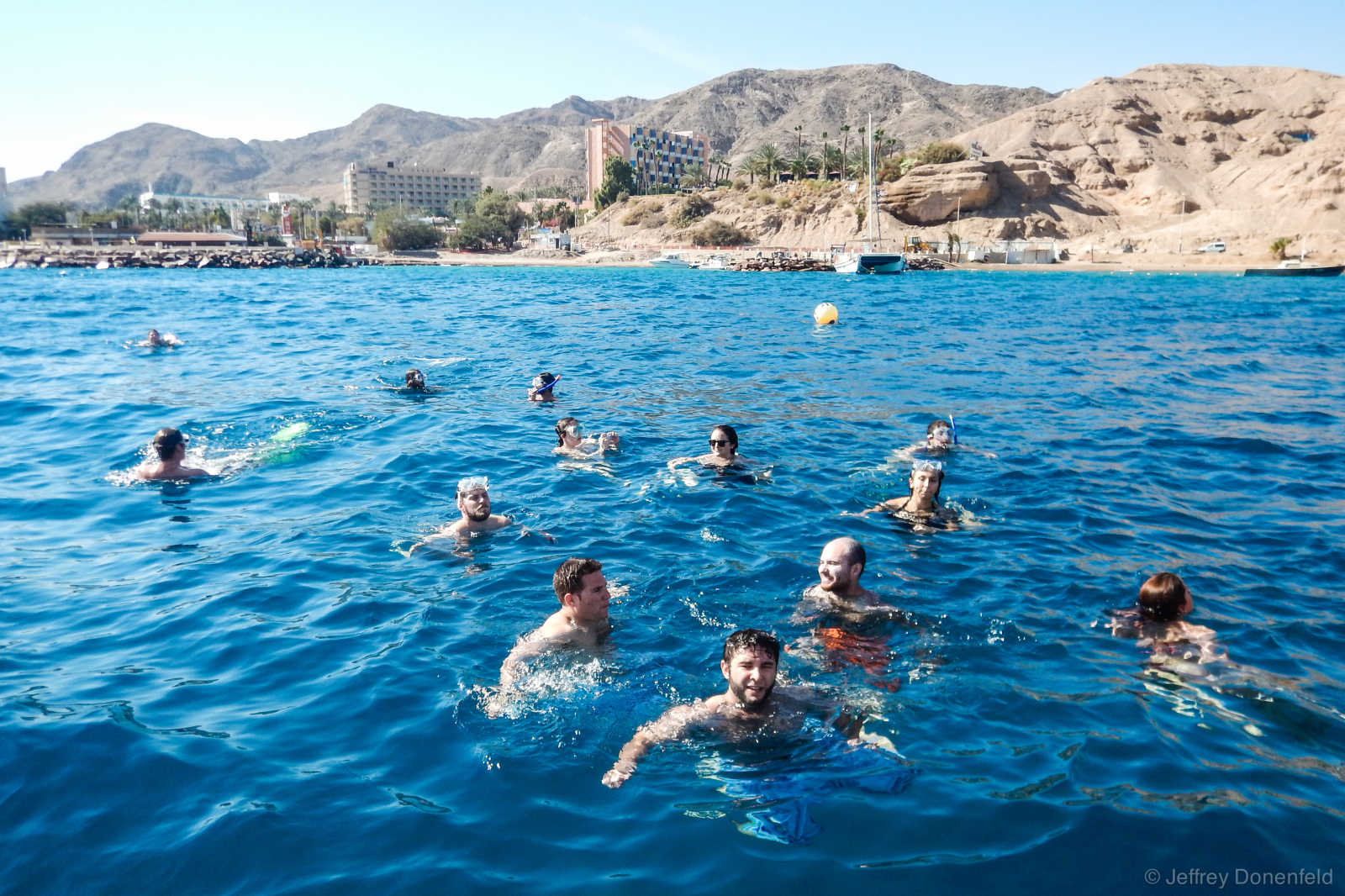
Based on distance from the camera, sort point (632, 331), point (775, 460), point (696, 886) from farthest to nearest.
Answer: point (632, 331), point (775, 460), point (696, 886)

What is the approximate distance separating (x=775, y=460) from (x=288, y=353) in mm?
16239

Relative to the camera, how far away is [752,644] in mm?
5074

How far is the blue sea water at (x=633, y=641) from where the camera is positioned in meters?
4.44

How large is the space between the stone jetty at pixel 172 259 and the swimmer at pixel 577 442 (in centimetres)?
8703

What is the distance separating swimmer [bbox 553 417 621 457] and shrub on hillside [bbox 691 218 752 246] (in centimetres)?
9778

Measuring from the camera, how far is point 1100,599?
7.45 m

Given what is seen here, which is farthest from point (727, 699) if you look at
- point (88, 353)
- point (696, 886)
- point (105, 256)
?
point (105, 256)

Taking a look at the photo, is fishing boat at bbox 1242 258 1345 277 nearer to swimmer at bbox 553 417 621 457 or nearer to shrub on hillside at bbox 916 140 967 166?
shrub on hillside at bbox 916 140 967 166

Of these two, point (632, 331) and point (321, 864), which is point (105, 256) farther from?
point (321, 864)

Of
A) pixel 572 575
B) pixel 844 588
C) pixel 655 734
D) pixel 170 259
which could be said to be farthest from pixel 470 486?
pixel 170 259

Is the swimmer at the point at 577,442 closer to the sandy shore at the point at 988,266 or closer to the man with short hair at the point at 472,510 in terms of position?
the man with short hair at the point at 472,510

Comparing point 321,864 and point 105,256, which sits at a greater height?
point 105,256

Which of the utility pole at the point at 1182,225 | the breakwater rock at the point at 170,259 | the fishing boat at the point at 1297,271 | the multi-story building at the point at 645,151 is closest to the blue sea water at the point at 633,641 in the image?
the fishing boat at the point at 1297,271

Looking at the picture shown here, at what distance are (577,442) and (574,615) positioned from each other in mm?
6118
